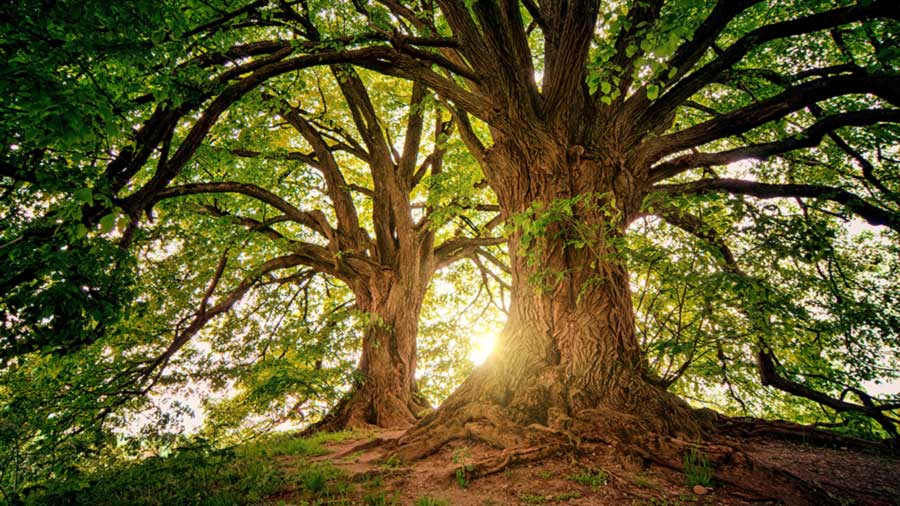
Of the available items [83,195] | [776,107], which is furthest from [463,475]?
[776,107]

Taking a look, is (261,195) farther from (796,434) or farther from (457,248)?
(796,434)

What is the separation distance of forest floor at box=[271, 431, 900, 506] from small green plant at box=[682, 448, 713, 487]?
0.4 inches

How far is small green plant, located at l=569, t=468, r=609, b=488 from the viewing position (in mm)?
3057

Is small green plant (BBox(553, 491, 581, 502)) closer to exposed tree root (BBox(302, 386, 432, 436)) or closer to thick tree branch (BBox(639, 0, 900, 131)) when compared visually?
thick tree branch (BBox(639, 0, 900, 131))

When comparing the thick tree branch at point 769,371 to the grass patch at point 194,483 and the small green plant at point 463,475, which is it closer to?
the small green plant at point 463,475

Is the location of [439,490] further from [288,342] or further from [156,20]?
[288,342]

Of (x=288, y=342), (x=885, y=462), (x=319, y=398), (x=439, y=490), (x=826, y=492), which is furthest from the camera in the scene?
(x=288, y=342)

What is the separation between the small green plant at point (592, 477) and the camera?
306 centimetres

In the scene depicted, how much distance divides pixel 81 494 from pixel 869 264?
1028cm

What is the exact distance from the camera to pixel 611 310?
4.39m

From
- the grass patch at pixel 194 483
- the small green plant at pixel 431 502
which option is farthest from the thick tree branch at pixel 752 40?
the grass patch at pixel 194 483

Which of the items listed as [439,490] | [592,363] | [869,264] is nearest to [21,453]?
[439,490]

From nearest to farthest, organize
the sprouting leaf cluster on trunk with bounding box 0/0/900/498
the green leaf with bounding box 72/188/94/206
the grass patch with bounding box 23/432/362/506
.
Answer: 1. the green leaf with bounding box 72/188/94/206
2. the sprouting leaf cluster on trunk with bounding box 0/0/900/498
3. the grass patch with bounding box 23/432/362/506

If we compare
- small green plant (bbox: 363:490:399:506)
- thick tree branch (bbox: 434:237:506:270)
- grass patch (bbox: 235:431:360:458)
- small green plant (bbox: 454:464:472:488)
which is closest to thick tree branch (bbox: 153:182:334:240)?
thick tree branch (bbox: 434:237:506:270)
